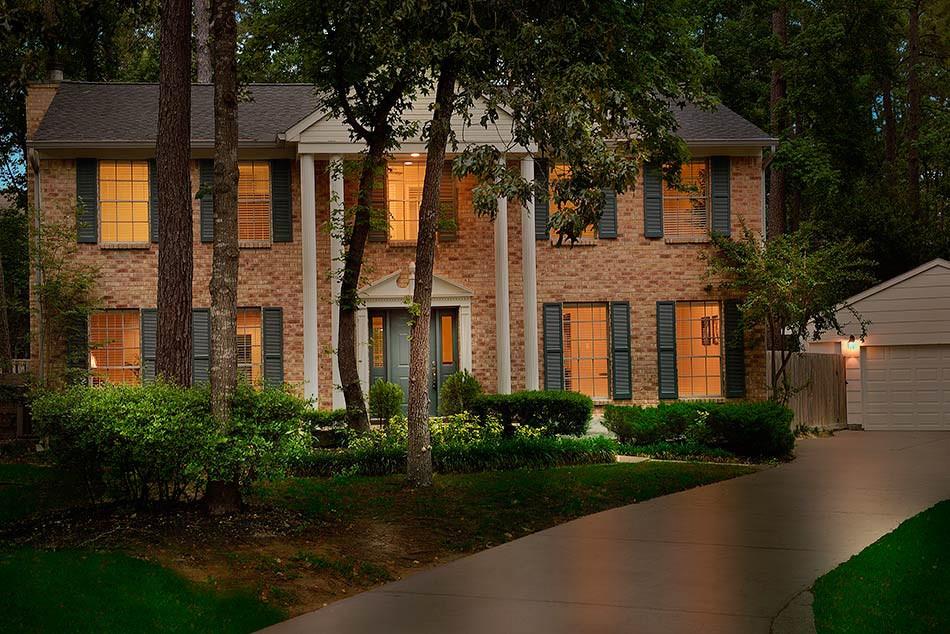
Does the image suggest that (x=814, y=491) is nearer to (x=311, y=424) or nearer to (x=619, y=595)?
(x=619, y=595)

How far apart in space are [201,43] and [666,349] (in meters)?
17.9

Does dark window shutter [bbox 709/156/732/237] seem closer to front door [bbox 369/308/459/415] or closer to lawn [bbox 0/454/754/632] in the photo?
front door [bbox 369/308/459/415]

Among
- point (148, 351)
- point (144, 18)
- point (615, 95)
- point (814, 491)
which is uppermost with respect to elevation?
point (144, 18)

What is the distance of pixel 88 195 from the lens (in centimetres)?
2222

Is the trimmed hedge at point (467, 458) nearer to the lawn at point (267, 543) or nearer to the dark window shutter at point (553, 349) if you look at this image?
the lawn at point (267, 543)

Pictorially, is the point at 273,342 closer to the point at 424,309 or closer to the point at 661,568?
the point at 424,309

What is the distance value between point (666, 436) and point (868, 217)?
13322 mm

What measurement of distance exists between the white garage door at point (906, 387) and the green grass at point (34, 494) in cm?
1819

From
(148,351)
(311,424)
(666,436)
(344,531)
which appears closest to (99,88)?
(148,351)

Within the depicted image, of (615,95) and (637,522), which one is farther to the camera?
(615,95)

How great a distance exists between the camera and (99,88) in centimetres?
2470

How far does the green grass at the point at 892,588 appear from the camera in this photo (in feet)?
24.3

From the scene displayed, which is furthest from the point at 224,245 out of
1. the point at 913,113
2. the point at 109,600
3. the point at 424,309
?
the point at 913,113

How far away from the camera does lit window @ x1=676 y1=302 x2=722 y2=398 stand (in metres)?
23.4
